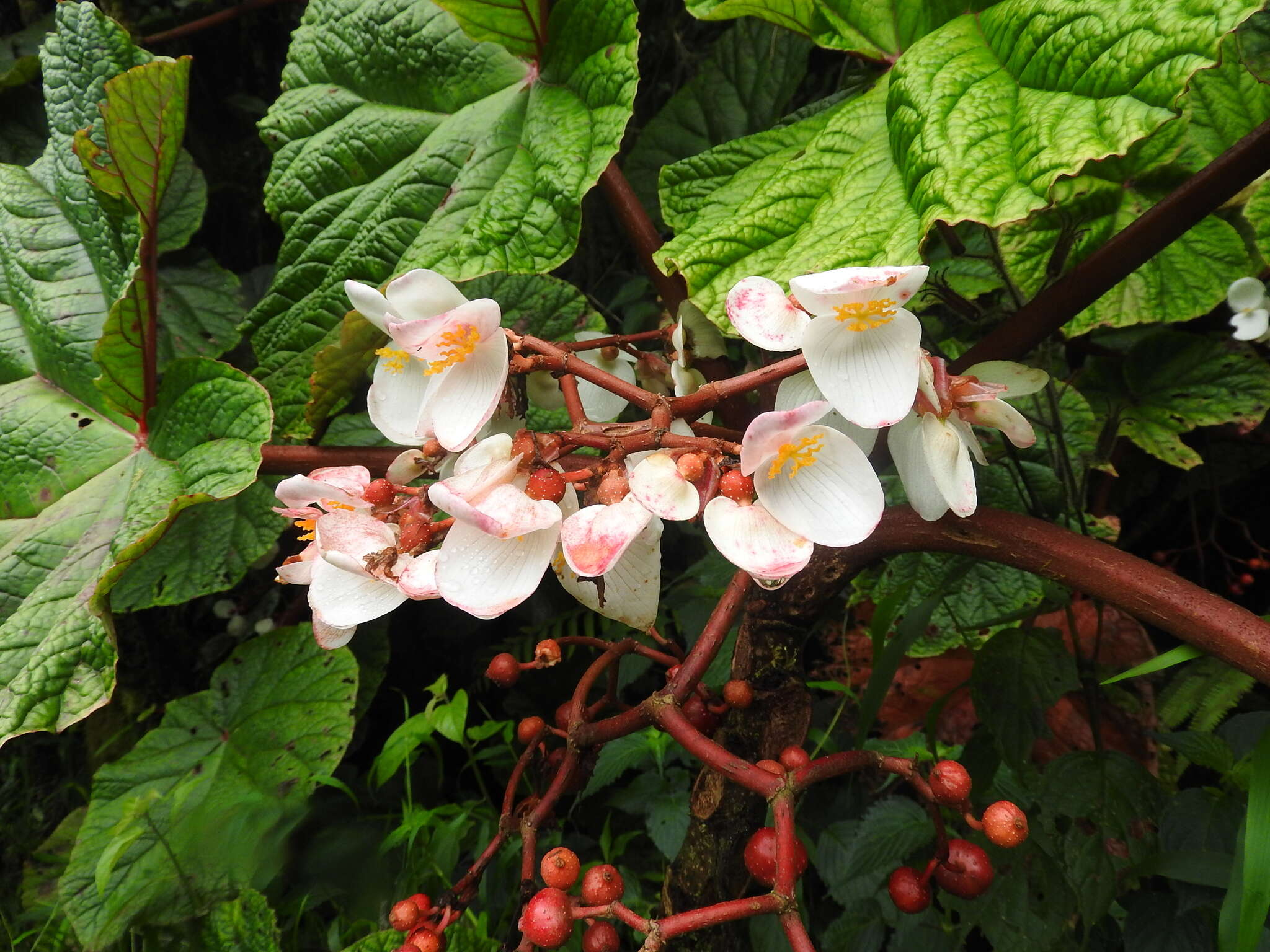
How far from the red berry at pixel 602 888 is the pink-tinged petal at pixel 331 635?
17 cm

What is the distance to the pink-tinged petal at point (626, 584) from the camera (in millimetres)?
361

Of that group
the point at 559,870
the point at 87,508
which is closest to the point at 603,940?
the point at 559,870

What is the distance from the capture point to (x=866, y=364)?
1.13ft

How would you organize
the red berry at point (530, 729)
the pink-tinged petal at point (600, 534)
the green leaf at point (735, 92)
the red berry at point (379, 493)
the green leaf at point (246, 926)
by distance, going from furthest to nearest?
the green leaf at point (735, 92), the green leaf at point (246, 926), the red berry at point (530, 729), the red berry at point (379, 493), the pink-tinged petal at point (600, 534)

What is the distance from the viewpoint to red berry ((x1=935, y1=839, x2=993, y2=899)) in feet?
1.37

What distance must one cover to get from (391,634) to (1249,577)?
123 centimetres

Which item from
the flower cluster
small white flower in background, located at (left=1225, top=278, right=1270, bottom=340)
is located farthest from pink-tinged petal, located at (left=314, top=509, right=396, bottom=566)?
small white flower in background, located at (left=1225, top=278, right=1270, bottom=340)

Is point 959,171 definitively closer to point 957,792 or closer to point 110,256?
point 957,792

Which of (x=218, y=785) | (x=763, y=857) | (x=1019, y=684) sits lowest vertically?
(x=218, y=785)

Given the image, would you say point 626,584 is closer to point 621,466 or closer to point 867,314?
point 621,466

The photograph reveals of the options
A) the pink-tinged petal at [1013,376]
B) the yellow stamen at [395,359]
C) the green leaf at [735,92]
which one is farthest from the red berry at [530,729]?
the green leaf at [735,92]

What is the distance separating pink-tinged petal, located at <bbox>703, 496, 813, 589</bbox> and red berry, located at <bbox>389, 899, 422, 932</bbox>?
33 cm

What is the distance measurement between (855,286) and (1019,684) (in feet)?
1.39

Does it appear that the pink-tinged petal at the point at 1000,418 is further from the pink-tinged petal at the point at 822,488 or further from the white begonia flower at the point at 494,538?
the white begonia flower at the point at 494,538
